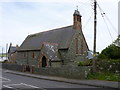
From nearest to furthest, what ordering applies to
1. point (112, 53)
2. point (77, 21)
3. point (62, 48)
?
point (112, 53) < point (62, 48) < point (77, 21)

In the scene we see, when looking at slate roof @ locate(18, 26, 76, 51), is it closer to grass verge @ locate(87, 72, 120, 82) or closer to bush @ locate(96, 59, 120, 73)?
bush @ locate(96, 59, 120, 73)

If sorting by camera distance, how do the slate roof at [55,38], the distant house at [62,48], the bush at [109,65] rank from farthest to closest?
the slate roof at [55,38] < the distant house at [62,48] < the bush at [109,65]

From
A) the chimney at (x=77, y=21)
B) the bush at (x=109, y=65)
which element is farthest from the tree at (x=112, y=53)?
the chimney at (x=77, y=21)

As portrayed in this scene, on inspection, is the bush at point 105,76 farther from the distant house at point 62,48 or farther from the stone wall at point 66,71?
the distant house at point 62,48

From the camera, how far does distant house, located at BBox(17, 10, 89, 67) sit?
1356 inches

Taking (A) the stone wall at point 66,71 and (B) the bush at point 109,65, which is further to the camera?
(B) the bush at point 109,65

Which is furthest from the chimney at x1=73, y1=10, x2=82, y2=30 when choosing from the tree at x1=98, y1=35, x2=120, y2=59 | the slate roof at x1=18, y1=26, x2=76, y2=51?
the tree at x1=98, y1=35, x2=120, y2=59

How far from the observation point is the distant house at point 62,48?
34438 millimetres

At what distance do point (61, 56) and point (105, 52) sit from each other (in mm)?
9711

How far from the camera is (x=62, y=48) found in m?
36.2

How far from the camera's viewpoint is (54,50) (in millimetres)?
35844

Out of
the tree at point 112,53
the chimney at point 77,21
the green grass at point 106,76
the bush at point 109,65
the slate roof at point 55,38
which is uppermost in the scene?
the chimney at point 77,21

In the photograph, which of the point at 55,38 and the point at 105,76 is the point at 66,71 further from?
the point at 55,38

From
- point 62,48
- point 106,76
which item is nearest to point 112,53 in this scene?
point 106,76
